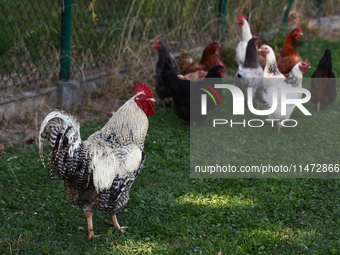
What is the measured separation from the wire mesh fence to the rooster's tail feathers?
2.71 meters

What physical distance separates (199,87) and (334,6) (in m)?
9.62

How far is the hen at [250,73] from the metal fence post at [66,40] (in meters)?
2.85

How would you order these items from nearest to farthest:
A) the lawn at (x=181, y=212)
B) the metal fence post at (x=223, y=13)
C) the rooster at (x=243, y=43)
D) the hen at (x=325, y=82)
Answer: the lawn at (x=181, y=212), the hen at (x=325, y=82), the rooster at (x=243, y=43), the metal fence post at (x=223, y=13)

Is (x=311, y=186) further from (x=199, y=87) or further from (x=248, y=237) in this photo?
(x=199, y=87)

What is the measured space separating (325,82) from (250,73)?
1.22 meters

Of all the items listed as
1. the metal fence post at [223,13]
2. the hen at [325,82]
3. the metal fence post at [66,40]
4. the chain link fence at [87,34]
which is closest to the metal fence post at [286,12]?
the metal fence post at [223,13]

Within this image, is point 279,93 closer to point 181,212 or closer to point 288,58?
point 288,58

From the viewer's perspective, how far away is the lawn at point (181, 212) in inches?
131

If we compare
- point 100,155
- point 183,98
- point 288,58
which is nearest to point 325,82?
point 288,58

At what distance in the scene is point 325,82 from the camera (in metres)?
6.38

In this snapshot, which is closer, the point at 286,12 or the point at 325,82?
the point at 325,82

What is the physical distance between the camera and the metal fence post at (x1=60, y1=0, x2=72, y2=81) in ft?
19.0

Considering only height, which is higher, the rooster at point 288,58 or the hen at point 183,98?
the rooster at point 288,58

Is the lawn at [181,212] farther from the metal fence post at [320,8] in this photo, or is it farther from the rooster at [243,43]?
the metal fence post at [320,8]
